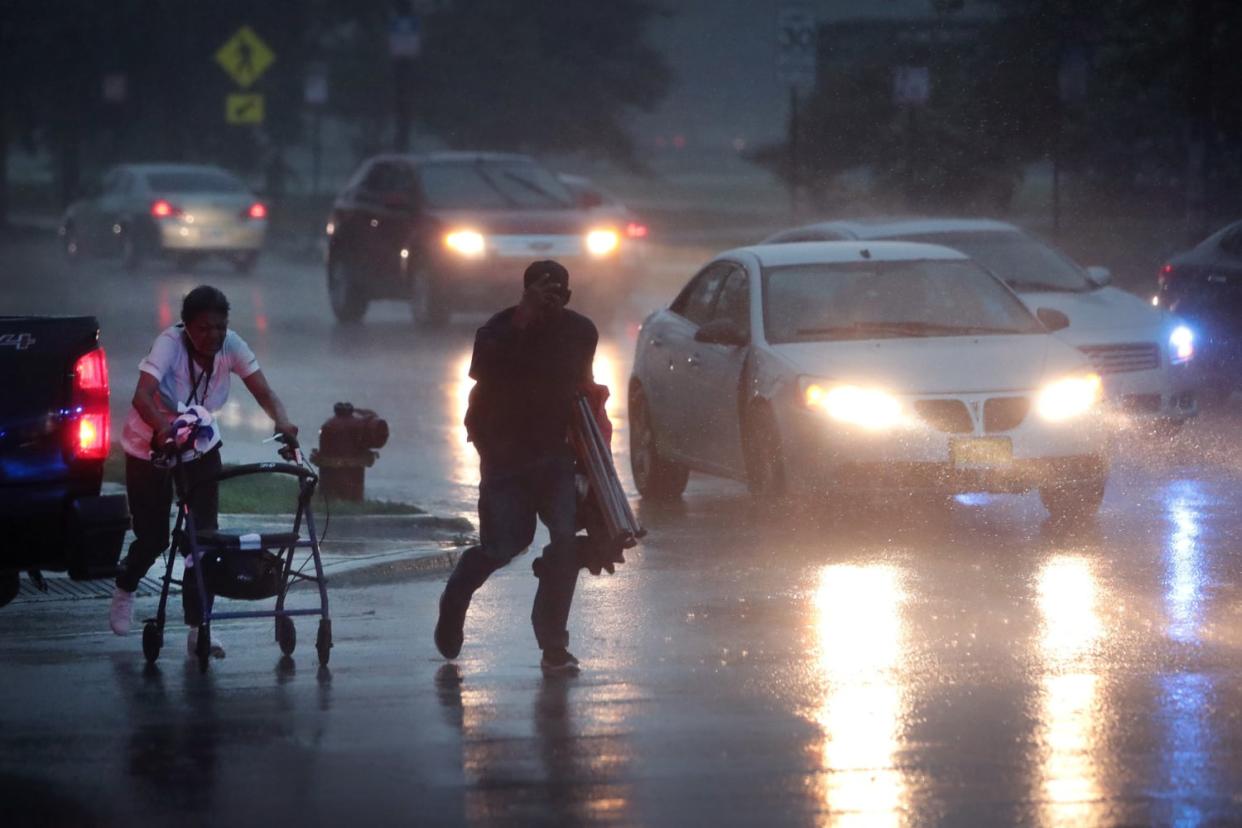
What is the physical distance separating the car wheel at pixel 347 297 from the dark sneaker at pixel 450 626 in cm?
2003

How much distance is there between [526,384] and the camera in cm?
915

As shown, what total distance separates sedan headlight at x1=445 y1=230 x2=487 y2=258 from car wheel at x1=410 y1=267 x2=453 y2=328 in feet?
1.33

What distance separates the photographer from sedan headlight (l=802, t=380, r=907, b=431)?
12.9 m

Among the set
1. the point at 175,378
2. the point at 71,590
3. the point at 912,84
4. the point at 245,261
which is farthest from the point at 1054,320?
the point at 245,261

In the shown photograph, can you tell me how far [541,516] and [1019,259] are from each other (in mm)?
9325

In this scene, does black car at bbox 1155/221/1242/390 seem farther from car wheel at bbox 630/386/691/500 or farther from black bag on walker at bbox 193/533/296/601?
black bag on walker at bbox 193/533/296/601

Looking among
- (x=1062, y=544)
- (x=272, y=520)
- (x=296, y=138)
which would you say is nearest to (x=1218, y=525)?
(x=1062, y=544)

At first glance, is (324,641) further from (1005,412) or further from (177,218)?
(177,218)

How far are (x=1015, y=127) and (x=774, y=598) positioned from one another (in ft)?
80.5

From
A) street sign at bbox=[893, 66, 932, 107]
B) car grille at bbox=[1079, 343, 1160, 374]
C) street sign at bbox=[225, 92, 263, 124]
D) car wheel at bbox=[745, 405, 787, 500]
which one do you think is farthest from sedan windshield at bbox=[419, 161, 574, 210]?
street sign at bbox=[225, 92, 263, 124]

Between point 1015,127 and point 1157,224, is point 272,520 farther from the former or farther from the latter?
point 1157,224

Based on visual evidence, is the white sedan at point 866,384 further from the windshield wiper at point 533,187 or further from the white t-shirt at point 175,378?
the windshield wiper at point 533,187

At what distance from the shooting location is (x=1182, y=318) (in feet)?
63.2

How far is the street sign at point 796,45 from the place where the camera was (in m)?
30.8
